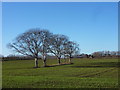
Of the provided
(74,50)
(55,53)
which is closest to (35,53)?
(55,53)

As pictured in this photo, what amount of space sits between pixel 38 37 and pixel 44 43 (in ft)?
6.92

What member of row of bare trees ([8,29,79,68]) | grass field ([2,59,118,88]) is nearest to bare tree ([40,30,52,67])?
row of bare trees ([8,29,79,68])

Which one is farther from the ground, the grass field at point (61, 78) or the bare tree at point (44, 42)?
the bare tree at point (44, 42)

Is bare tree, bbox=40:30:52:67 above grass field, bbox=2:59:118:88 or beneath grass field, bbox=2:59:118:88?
above

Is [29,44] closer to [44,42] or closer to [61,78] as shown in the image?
[44,42]

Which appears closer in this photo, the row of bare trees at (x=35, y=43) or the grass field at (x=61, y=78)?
the grass field at (x=61, y=78)

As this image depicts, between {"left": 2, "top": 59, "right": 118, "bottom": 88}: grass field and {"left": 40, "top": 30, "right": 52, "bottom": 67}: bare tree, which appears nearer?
{"left": 2, "top": 59, "right": 118, "bottom": 88}: grass field

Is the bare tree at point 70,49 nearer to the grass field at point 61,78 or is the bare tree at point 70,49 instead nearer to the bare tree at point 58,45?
the bare tree at point 58,45

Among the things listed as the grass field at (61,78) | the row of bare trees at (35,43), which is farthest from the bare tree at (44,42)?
the grass field at (61,78)

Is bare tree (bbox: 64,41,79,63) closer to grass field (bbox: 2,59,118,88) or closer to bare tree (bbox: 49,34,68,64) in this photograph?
bare tree (bbox: 49,34,68,64)

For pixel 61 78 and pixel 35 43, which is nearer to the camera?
pixel 61 78

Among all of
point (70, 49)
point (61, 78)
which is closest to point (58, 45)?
point (70, 49)

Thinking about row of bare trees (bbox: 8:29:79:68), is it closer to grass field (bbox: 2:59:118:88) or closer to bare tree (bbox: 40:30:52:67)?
bare tree (bbox: 40:30:52:67)

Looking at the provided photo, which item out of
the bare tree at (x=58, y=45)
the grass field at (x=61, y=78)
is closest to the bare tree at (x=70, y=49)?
the bare tree at (x=58, y=45)
